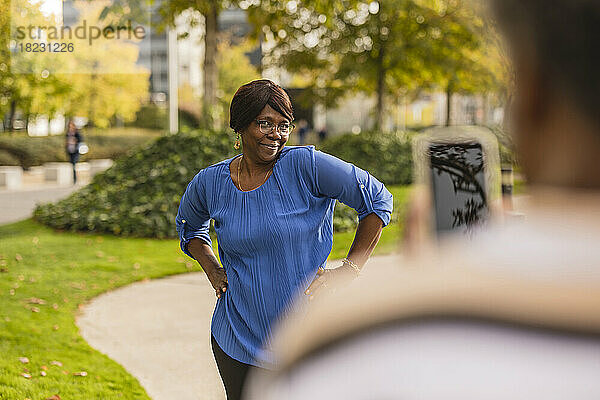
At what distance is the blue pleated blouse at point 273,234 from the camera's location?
251 centimetres

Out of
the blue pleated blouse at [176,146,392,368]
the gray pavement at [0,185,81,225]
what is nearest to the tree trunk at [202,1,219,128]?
the gray pavement at [0,185,81,225]

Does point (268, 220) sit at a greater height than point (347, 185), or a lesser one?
lesser

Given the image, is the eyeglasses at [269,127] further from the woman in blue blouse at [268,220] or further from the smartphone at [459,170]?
the smartphone at [459,170]

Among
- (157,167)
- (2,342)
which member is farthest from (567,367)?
(157,167)

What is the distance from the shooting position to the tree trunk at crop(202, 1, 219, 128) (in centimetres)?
1253

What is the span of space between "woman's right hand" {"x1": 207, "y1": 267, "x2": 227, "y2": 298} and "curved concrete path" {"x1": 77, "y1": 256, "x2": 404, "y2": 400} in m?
2.21

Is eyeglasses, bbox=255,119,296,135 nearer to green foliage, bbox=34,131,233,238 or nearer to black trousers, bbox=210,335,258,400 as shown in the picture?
black trousers, bbox=210,335,258,400

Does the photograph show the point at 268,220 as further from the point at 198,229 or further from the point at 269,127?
the point at 198,229

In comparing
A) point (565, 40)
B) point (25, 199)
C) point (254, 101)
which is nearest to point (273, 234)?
point (254, 101)

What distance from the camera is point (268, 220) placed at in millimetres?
2518

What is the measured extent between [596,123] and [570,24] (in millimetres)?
83

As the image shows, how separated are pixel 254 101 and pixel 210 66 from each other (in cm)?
1027

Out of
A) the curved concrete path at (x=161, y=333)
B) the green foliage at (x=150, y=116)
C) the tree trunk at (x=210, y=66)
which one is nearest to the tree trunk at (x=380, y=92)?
the tree trunk at (x=210, y=66)

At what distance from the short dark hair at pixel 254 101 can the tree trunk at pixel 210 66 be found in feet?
32.8
